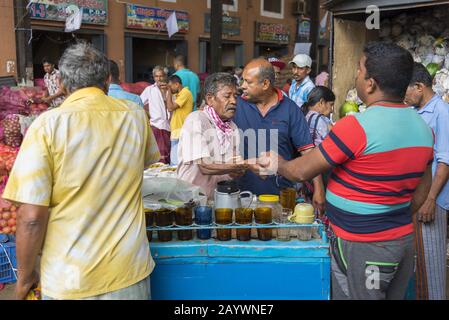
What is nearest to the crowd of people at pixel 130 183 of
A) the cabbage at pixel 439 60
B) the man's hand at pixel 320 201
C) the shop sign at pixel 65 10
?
the man's hand at pixel 320 201

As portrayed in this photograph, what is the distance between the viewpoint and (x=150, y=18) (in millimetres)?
10594

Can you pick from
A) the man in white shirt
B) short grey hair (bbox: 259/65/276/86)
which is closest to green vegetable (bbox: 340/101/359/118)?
short grey hair (bbox: 259/65/276/86)

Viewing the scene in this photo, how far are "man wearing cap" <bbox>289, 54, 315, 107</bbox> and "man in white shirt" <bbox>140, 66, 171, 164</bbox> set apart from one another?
6.50 feet

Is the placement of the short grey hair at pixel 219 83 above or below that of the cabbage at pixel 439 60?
below

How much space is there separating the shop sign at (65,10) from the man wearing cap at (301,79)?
534 centimetres

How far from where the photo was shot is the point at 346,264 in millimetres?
1975

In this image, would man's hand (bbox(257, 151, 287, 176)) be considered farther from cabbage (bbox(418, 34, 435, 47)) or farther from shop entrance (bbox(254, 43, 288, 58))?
shop entrance (bbox(254, 43, 288, 58))

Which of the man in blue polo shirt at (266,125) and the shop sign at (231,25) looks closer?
the man in blue polo shirt at (266,125)

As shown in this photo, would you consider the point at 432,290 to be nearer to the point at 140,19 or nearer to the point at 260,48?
the point at 140,19

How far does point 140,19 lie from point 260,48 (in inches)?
208

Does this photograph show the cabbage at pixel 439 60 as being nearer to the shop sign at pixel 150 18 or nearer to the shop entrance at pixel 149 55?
the shop sign at pixel 150 18

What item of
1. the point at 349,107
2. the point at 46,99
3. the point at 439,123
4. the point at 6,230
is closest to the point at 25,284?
the point at 6,230

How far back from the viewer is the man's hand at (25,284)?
5.90 ft

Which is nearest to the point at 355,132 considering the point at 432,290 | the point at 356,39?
the point at 432,290
